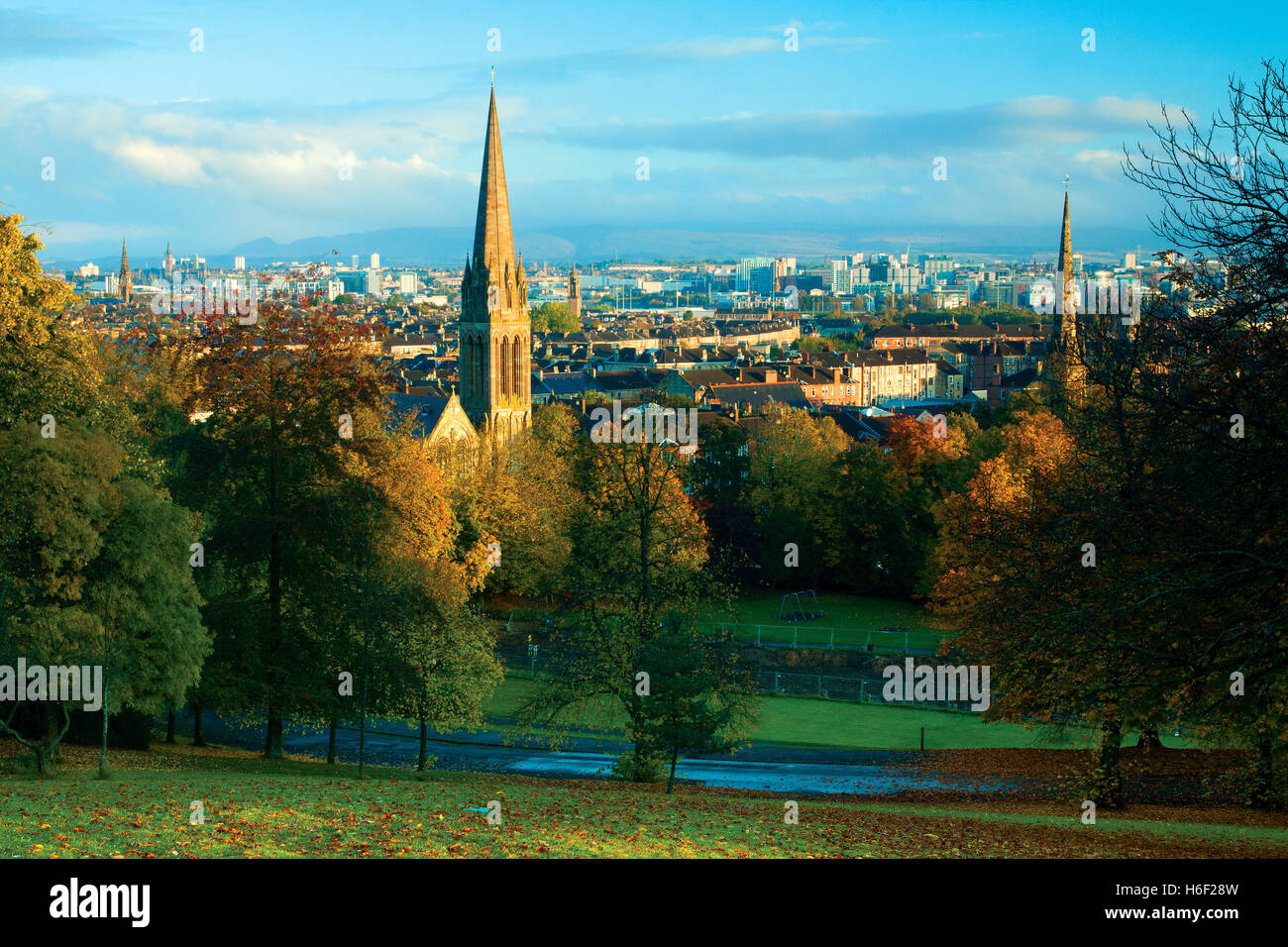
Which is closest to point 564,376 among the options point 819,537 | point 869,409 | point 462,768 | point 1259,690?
point 869,409

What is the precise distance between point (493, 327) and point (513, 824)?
6586cm

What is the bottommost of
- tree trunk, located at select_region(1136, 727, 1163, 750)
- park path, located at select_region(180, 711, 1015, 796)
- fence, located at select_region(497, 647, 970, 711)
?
fence, located at select_region(497, 647, 970, 711)

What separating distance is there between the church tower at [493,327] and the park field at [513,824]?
188ft

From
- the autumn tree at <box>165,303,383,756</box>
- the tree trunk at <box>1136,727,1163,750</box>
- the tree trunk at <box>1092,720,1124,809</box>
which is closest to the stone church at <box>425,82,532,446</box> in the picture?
the autumn tree at <box>165,303,383,756</box>

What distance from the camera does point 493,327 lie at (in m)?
81.7

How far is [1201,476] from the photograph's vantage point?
17.2m

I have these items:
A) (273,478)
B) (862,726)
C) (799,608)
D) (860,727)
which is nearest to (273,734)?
(273,478)

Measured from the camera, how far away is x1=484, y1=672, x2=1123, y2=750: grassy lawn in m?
38.5

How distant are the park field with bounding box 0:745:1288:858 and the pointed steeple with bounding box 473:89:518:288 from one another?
5885 centimetres

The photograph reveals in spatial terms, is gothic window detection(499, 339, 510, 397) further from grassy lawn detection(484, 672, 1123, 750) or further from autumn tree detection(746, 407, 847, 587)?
grassy lawn detection(484, 672, 1123, 750)

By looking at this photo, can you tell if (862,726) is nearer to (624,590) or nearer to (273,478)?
(624,590)

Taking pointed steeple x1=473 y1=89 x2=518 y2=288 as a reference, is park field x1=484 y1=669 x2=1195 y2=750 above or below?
below
